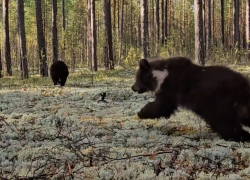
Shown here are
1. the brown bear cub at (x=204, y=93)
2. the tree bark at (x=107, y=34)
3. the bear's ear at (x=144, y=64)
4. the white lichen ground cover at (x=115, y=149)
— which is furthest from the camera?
the tree bark at (x=107, y=34)

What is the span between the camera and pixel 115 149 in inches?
193

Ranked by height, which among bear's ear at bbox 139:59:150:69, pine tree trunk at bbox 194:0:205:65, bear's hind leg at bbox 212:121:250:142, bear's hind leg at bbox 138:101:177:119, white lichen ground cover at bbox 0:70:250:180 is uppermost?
pine tree trunk at bbox 194:0:205:65

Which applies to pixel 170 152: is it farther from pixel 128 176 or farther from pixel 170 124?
pixel 170 124

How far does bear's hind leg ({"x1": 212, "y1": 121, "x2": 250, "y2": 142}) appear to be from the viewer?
17.3 feet

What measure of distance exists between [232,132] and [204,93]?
2.54 feet

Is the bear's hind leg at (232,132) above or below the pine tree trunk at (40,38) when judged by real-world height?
below

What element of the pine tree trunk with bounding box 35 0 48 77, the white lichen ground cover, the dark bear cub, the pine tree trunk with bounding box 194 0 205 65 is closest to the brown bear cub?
the white lichen ground cover

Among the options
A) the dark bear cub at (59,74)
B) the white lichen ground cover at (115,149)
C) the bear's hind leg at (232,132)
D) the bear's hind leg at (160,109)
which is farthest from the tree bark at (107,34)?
the bear's hind leg at (232,132)

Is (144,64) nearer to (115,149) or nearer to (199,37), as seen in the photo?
(115,149)

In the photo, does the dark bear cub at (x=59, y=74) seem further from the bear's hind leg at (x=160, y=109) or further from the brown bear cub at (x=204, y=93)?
the bear's hind leg at (x=160, y=109)

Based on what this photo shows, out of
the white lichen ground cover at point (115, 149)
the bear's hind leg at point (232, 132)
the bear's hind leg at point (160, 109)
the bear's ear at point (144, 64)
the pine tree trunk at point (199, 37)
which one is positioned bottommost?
the white lichen ground cover at point (115, 149)

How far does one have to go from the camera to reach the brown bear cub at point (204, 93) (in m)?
5.20

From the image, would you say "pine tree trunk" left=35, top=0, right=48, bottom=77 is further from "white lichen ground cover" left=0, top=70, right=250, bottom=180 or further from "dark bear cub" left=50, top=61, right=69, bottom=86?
"white lichen ground cover" left=0, top=70, right=250, bottom=180

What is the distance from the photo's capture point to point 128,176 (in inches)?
147
